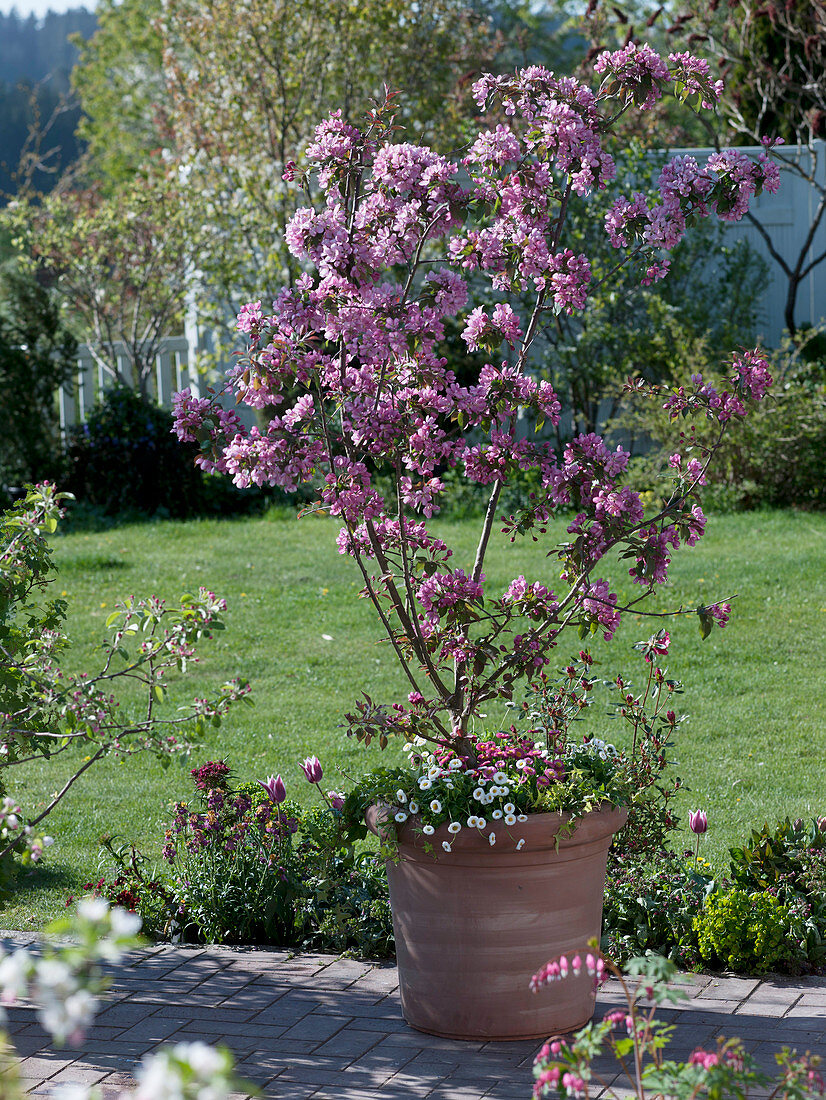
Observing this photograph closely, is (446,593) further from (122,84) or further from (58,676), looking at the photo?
(122,84)

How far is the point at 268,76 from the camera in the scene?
1225 centimetres

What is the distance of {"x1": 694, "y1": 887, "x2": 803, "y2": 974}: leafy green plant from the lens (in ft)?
11.3

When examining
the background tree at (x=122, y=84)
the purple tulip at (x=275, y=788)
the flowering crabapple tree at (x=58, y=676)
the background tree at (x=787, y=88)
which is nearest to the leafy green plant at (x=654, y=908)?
the purple tulip at (x=275, y=788)

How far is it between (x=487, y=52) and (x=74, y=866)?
14718mm

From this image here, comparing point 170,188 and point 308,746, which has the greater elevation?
point 170,188

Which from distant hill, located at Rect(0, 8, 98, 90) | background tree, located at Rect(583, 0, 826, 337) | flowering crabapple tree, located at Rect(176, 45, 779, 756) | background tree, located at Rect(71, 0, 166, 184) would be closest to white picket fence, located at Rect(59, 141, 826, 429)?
background tree, located at Rect(583, 0, 826, 337)

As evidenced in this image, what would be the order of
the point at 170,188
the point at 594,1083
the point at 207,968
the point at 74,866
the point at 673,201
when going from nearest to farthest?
the point at 594,1083 < the point at 673,201 < the point at 207,968 < the point at 74,866 < the point at 170,188

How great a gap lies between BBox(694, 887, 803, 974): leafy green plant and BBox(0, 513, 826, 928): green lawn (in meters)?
0.84

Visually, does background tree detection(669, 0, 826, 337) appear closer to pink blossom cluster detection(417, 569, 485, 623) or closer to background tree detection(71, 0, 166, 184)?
pink blossom cluster detection(417, 569, 485, 623)

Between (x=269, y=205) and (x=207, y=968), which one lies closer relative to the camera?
(x=207, y=968)

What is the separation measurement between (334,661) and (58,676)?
392 centimetres

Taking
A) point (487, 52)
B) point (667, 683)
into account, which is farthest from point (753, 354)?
point (487, 52)

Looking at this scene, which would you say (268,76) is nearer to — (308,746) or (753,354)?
(308,746)

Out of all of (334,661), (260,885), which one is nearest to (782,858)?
(260,885)
